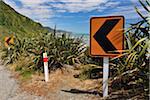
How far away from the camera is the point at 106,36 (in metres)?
7.90

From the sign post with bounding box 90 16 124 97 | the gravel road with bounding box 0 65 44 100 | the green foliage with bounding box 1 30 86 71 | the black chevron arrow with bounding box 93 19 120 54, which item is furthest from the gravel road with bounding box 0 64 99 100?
the green foliage with bounding box 1 30 86 71

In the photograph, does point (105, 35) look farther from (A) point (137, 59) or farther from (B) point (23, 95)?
(B) point (23, 95)

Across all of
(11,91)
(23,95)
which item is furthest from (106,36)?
(11,91)

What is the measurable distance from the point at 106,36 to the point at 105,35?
1.4 inches

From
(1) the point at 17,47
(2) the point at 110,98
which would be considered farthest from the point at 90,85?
(1) the point at 17,47

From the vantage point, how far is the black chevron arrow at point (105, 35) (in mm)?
7824

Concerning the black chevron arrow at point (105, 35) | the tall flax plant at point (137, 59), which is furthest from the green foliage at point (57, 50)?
the black chevron arrow at point (105, 35)

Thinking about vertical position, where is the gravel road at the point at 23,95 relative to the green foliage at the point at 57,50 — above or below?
below

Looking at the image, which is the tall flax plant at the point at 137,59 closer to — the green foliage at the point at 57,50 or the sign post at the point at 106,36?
the sign post at the point at 106,36

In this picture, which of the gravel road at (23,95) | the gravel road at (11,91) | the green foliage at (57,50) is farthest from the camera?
the green foliage at (57,50)

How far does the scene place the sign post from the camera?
775cm

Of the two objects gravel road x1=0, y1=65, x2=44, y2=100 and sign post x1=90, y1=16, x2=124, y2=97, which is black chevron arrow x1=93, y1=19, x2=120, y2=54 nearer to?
sign post x1=90, y1=16, x2=124, y2=97

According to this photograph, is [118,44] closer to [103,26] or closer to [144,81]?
[103,26]

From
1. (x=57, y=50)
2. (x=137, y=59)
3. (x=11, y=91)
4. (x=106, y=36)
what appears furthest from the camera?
(x=57, y=50)
